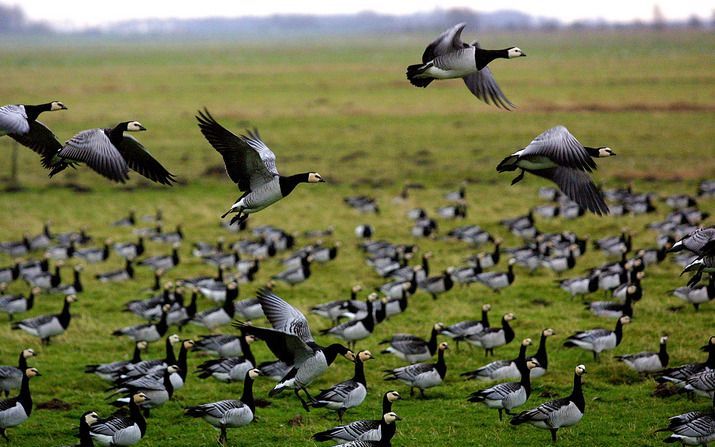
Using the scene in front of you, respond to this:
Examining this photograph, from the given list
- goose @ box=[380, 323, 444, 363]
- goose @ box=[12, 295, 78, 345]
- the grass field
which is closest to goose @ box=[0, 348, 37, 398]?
the grass field

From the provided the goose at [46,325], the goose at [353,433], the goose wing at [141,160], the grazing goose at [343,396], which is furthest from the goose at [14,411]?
the goose at [46,325]

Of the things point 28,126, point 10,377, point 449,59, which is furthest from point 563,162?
point 10,377

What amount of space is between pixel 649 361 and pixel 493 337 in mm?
2600

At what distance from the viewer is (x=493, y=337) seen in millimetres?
14914

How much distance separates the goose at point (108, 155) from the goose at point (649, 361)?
7.74 meters

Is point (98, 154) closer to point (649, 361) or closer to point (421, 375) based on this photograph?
point (421, 375)

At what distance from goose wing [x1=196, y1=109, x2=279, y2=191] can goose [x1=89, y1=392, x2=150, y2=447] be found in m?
3.27

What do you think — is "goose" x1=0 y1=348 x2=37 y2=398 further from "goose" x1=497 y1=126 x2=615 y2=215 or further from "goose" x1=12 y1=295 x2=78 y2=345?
"goose" x1=497 y1=126 x2=615 y2=215

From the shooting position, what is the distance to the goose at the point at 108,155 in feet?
33.2

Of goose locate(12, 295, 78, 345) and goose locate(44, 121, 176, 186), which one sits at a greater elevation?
goose locate(44, 121, 176, 186)

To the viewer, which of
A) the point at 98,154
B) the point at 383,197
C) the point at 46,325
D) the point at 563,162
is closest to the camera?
the point at 563,162

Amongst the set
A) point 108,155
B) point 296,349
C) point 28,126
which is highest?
point 28,126

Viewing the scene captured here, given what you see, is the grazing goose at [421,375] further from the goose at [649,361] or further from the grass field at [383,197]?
the goose at [649,361]

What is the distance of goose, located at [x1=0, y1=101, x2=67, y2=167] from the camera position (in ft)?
32.2
